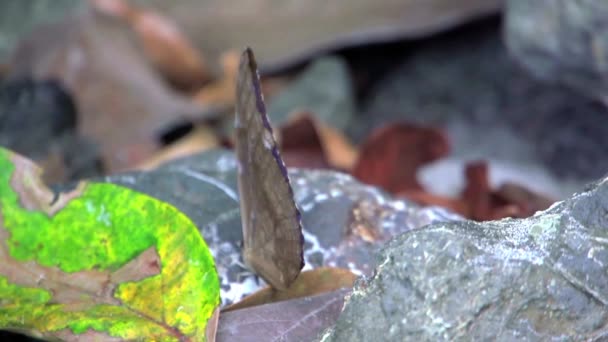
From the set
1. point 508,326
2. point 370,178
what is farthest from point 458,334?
point 370,178

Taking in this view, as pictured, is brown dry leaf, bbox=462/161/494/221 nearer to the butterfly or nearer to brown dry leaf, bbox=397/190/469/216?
brown dry leaf, bbox=397/190/469/216

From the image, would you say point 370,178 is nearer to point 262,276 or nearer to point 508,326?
point 262,276

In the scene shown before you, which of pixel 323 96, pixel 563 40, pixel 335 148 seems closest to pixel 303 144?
pixel 335 148

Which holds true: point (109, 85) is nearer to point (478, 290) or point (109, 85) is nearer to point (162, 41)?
point (162, 41)

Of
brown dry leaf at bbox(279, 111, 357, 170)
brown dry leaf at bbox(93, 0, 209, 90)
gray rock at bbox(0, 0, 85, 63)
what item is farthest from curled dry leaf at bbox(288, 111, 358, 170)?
gray rock at bbox(0, 0, 85, 63)

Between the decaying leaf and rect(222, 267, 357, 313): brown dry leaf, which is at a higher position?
the decaying leaf

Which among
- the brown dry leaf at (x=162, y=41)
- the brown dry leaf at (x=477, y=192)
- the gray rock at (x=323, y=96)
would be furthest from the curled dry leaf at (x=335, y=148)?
the brown dry leaf at (x=162, y=41)

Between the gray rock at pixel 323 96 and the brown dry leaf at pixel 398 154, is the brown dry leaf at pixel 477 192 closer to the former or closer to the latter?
the brown dry leaf at pixel 398 154
